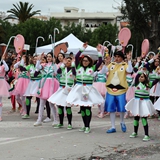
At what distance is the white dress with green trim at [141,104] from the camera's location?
8.93 m

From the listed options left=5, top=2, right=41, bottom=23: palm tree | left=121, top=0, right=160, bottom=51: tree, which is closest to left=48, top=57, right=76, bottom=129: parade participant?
left=121, top=0, right=160, bottom=51: tree

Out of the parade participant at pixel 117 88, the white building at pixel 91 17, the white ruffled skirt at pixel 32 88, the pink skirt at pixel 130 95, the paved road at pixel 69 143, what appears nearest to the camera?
the paved road at pixel 69 143

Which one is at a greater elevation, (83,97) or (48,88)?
(48,88)

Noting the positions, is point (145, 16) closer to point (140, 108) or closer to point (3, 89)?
point (3, 89)

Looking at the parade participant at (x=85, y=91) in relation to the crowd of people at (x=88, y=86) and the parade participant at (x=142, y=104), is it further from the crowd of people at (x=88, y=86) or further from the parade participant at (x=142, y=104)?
the parade participant at (x=142, y=104)

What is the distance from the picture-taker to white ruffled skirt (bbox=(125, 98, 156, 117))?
8891 millimetres

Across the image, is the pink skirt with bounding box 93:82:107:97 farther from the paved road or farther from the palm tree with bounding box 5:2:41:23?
the palm tree with bounding box 5:2:41:23

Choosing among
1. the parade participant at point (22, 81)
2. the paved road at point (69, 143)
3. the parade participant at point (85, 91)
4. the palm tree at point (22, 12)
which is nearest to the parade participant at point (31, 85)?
the parade participant at point (22, 81)

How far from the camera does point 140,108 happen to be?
29.5 feet

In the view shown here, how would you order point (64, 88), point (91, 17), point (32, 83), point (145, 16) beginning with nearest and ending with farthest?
point (64, 88)
point (32, 83)
point (145, 16)
point (91, 17)

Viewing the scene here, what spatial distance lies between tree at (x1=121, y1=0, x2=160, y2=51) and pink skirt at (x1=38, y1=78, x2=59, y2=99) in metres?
18.4

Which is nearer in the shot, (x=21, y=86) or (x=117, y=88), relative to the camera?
(x=117, y=88)

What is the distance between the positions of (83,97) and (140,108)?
1.36 metres

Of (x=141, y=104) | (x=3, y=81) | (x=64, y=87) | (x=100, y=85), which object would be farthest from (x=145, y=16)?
(x=141, y=104)
